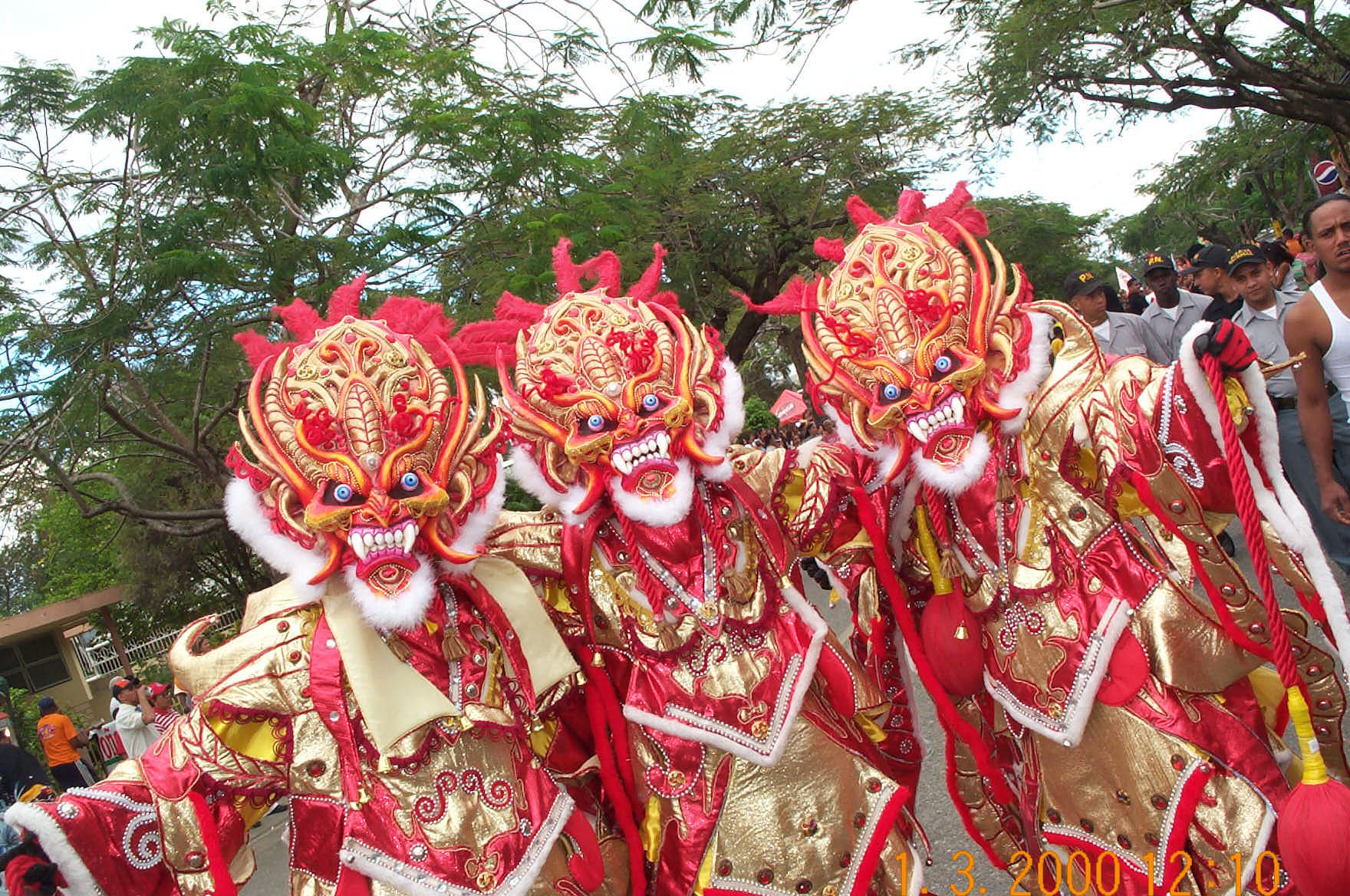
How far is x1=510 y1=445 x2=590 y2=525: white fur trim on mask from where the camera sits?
2625 millimetres

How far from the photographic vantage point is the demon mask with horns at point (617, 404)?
2.55 metres

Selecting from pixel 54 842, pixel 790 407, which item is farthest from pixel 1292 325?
pixel 790 407

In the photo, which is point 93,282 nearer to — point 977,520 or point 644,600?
point 644,600

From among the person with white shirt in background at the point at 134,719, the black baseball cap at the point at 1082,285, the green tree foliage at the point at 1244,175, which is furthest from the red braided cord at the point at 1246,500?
the green tree foliage at the point at 1244,175

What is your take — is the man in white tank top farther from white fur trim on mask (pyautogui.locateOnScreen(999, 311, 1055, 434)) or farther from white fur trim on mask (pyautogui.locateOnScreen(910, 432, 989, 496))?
white fur trim on mask (pyautogui.locateOnScreen(910, 432, 989, 496))

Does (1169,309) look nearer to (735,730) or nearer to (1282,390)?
(1282,390)

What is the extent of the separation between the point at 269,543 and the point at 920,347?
1.59 m

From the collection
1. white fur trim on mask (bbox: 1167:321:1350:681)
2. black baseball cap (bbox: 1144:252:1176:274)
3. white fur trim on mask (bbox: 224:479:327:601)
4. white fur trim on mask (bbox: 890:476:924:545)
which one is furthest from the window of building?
white fur trim on mask (bbox: 1167:321:1350:681)

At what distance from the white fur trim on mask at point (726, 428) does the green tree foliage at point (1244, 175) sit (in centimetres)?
897

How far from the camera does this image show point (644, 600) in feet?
8.67

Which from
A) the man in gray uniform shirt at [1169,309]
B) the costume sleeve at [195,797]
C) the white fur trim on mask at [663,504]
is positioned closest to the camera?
the costume sleeve at [195,797]

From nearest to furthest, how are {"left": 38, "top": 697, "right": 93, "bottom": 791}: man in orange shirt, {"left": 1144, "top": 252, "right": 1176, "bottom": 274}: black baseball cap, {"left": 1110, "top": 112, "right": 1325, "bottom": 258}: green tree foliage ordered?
{"left": 1144, "top": 252, "right": 1176, "bottom": 274}: black baseball cap < {"left": 38, "top": 697, "right": 93, "bottom": 791}: man in orange shirt < {"left": 1110, "top": 112, "right": 1325, "bottom": 258}: green tree foliage

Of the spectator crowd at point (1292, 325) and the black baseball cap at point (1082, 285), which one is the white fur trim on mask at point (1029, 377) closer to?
the spectator crowd at point (1292, 325)

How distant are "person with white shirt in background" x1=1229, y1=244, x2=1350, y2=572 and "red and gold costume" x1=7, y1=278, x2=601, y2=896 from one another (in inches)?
114
